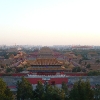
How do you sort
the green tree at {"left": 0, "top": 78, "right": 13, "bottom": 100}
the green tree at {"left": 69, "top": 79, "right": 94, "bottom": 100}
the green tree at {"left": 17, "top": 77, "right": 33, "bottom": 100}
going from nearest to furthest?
the green tree at {"left": 0, "top": 78, "right": 13, "bottom": 100}
the green tree at {"left": 69, "top": 79, "right": 94, "bottom": 100}
the green tree at {"left": 17, "top": 77, "right": 33, "bottom": 100}

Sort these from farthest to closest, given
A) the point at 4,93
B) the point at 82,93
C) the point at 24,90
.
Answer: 1. the point at 24,90
2. the point at 4,93
3. the point at 82,93

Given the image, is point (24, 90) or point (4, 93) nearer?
point (4, 93)

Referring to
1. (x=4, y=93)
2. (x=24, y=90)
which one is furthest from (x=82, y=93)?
(x=4, y=93)

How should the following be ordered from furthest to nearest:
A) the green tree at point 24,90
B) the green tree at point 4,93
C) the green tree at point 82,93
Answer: the green tree at point 24,90
the green tree at point 82,93
the green tree at point 4,93

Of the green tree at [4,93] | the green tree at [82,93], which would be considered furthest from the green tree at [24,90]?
the green tree at [82,93]

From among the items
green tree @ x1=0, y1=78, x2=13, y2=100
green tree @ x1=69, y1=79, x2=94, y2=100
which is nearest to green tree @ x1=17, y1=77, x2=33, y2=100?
green tree @ x1=0, y1=78, x2=13, y2=100

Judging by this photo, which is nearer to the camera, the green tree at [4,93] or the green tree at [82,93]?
the green tree at [4,93]

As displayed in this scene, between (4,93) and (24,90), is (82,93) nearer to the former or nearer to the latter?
(24,90)

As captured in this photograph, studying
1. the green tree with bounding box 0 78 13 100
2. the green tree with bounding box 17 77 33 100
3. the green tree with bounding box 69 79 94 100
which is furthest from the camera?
the green tree with bounding box 17 77 33 100

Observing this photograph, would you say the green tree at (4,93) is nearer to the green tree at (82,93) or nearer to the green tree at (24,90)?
the green tree at (24,90)

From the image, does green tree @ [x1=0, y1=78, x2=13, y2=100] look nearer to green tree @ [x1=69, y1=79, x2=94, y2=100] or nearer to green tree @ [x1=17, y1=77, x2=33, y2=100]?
Result: green tree @ [x1=17, y1=77, x2=33, y2=100]

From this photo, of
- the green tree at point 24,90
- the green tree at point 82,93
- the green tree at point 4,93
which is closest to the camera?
the green tree at point 4,93
